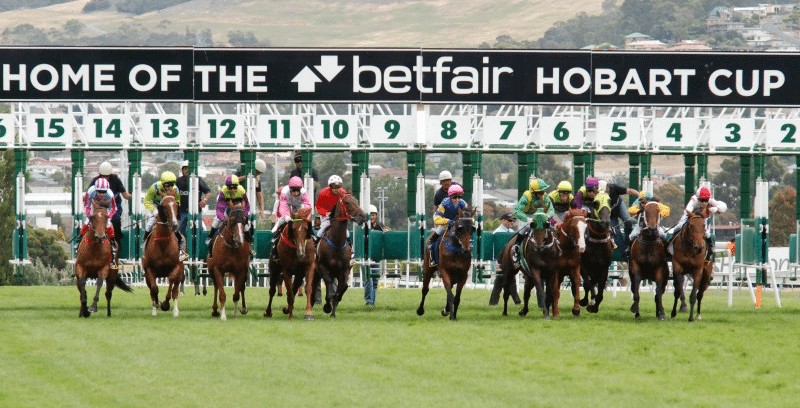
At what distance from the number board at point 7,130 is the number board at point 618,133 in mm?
9682

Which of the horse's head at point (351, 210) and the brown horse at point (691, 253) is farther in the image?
the brown horse at point (691, 253)

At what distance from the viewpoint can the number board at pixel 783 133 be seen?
83.2ft

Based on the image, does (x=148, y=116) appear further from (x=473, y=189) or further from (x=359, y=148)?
(x=473, y=189)

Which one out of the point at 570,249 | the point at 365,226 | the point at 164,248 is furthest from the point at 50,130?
the point at 570,249

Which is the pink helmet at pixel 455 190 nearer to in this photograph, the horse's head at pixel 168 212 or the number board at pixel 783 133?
the horse's head at pixel 168 212

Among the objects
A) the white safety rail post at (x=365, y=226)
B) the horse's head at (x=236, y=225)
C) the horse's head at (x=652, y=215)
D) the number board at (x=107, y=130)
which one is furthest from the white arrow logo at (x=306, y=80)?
the horse's head at (x=652, y=215)

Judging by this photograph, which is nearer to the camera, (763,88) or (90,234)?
(90,234)

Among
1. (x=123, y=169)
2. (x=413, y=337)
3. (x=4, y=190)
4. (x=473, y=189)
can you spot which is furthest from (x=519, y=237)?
(x=4, y=190)

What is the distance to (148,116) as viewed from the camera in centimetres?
2517

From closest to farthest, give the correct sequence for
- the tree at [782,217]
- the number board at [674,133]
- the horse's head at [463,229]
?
the horse's head at [463,229], the number board at [674,133], the tree at [782,217]

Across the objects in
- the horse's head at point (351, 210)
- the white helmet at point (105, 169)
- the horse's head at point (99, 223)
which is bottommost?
the horse's head at point (99, 223)

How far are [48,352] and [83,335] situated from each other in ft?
5.18

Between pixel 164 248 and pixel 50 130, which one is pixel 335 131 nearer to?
pixel 50 130

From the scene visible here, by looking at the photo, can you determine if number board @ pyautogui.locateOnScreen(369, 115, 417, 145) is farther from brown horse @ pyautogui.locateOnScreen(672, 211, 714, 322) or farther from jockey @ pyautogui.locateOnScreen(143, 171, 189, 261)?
brown horse @ pyautogui.locateOnScreen(672, 211, 714, 322)
